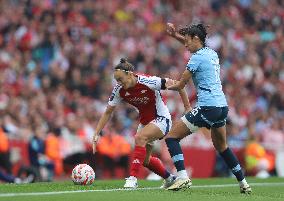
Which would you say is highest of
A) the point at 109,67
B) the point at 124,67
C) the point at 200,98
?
the point at 109,67

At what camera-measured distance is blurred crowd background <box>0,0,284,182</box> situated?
1984 cm

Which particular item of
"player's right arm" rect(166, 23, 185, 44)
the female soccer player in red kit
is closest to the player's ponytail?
"player's right arm" rect(166, 23, 185, 44)

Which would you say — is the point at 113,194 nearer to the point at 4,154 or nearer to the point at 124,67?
the point at 124,67

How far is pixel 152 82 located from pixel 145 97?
27cm

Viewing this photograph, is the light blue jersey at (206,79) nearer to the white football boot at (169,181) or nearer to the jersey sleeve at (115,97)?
the jersey sleeve at (115,97)

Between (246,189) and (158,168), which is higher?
(158,168)

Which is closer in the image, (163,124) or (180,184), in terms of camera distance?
(180,184)

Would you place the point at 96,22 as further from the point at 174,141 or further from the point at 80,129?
the point at 174,141

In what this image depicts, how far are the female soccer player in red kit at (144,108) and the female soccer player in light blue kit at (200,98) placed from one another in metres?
0.58

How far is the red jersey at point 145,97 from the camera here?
1321cm

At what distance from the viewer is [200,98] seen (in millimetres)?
12352

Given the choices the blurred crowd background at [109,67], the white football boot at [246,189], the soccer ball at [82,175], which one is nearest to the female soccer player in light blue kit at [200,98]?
the white football boot at [246,189]

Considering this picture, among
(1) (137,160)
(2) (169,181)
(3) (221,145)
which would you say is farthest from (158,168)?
(3) (221,145)

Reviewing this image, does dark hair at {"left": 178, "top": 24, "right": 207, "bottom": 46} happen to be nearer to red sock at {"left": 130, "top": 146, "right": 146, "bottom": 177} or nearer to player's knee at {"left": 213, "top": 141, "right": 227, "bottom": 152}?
player's knee at {"left": 213, "top": 141, "right": 227, "bottom": 152}
